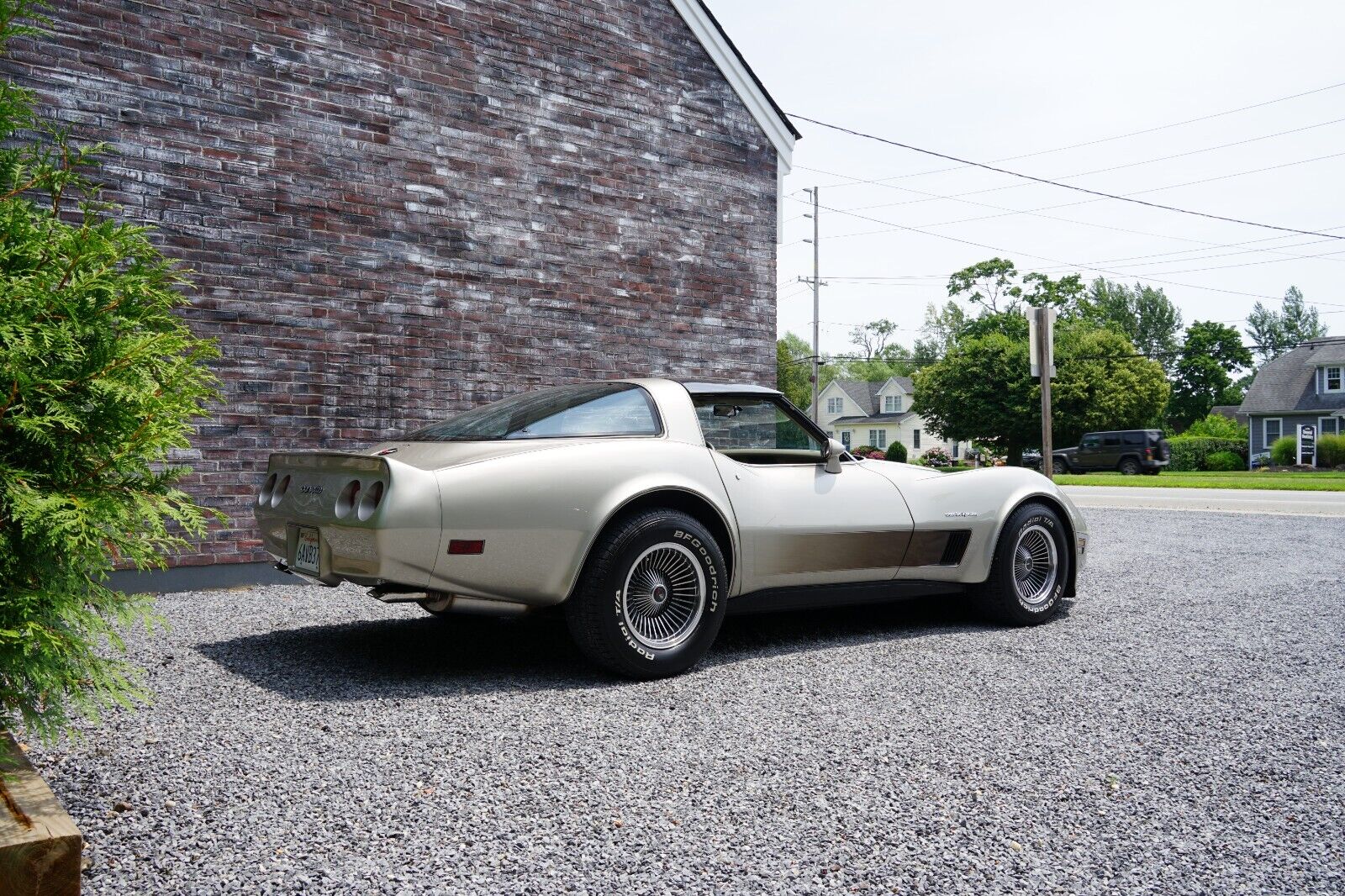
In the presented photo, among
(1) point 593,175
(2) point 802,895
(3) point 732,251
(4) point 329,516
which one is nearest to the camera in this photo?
(2) point 802,895

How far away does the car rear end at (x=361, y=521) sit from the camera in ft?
12.6

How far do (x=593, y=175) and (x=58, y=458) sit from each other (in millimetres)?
6855

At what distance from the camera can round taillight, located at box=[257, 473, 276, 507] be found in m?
4.68

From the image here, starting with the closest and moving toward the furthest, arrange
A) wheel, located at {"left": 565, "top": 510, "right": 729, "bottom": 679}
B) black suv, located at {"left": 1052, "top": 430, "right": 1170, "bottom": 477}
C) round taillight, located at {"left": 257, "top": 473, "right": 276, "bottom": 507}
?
wheel, located at {"left": 565, "top": 510, "right": 729, "bottom": 679} → round taillight, located at {"left": 257, "top": 473, "right": 276, "bottom": 507} → black suv, located at {"left": 1052, "top": 430, "right": 1170, "bottom": 477}

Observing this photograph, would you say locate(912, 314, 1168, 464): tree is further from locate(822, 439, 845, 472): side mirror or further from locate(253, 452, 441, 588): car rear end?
locate(253, 452, 441, 588): car rear end

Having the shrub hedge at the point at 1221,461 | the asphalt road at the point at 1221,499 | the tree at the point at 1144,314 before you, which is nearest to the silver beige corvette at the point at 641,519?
the asphalt road at the point at 1221,499

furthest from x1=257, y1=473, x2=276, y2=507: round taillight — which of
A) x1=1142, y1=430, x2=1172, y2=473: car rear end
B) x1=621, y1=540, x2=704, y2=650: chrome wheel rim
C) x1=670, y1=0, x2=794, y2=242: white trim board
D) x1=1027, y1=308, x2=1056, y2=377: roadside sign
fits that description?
x1=1142, y1=430, x2=1172, y2=473: car rear end

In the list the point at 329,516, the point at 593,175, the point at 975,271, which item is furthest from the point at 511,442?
the point at 975,271

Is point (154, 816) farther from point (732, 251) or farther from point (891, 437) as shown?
point (891, 437)

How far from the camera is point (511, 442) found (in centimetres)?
432

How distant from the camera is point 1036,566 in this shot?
5.78m

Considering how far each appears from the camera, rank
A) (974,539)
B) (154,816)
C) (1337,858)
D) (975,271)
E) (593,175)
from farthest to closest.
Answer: (975,271)
(593,175)
(974,539)
(154,816)
(1337,858)

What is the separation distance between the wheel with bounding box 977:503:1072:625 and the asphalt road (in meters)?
10.5

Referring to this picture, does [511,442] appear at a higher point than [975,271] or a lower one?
lower
